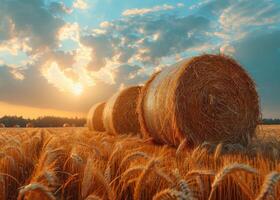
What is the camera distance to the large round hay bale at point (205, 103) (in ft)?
20.2

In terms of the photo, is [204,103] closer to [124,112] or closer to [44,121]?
[124,112]

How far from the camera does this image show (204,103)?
6465 millimetres

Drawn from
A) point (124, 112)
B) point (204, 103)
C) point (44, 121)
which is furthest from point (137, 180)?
point (44, 121)

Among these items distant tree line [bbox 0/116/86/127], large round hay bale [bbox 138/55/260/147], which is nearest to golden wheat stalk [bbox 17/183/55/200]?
large round hay bale [bbox 138/55/260/147]

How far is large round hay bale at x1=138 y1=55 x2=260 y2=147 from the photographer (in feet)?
20.2

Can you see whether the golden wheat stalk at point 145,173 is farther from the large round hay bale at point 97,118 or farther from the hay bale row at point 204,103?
the large round hay bale at point 97,118

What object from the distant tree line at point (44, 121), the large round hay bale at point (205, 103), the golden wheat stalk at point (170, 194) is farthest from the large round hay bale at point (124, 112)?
the distant tree line at point (44, 121)

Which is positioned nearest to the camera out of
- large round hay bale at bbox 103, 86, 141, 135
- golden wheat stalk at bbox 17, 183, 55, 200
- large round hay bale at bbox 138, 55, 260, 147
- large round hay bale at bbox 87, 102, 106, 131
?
golden wheat stalk at bbox 17, 183, 55, 200

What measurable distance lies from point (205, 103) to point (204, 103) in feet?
0.07

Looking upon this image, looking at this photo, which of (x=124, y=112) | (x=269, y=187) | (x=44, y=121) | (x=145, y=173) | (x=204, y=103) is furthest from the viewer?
(x=44, y=121)

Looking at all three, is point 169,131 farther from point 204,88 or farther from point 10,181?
point 10,181

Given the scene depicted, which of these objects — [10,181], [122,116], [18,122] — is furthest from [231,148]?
[18,122]

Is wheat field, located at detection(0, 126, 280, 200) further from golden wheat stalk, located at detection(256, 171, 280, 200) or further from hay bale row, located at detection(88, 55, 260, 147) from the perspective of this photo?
hay bale row, located at detection(88, 55, 260, 147)

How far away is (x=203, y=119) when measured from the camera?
6.34 m
